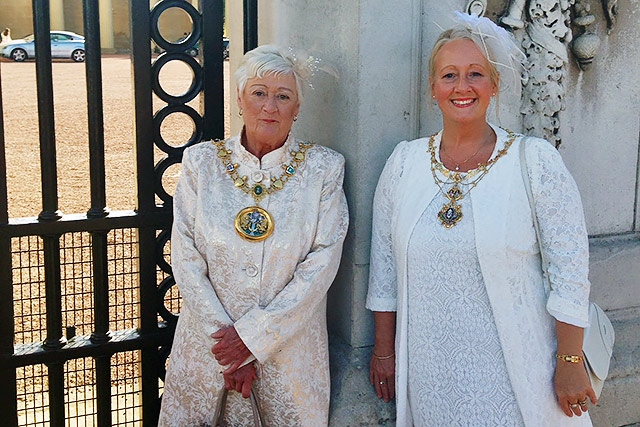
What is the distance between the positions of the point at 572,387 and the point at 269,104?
1371 mm

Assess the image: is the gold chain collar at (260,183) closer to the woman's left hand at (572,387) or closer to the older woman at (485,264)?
the older woman at (485,264)

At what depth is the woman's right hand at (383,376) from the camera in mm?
3162

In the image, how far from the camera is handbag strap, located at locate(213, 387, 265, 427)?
112 inches

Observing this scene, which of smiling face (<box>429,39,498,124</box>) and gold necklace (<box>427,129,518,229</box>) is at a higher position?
smiling face (<box>429,39,498,124</box>)

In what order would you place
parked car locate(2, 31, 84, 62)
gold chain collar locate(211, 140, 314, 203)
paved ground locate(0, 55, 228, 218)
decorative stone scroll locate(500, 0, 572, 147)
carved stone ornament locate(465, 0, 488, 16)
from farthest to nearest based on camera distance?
parked car locate(2, 31, 84, 62) < paved ground locate(0, 55, 228, 218) < decorative stone scroll locate(500, 0, 572, 147) < carved stone ornament locate(465, 0, 488, 16) < gold chain collar locate(211, 140, 314, 203)

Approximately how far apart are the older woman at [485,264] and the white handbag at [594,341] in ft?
0.07

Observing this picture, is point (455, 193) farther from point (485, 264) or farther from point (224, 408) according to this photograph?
point (224, 408)

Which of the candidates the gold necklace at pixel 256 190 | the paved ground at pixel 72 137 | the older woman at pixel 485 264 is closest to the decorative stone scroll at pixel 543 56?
the older woman at pixel 485 264

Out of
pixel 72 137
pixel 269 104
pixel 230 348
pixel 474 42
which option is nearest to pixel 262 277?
pixel 230 348

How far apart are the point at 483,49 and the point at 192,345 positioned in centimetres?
144

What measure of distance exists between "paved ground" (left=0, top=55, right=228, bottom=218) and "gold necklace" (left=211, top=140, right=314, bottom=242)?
251 cm

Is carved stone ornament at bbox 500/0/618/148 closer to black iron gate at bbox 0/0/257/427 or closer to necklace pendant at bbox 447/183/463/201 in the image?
necklace pendant at bbox 447/183/463/201

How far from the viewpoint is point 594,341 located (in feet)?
9.55

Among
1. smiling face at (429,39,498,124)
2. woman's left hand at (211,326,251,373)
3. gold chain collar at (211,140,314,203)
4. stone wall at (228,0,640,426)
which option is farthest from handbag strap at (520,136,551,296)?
woman's left hand at (211,326,251,373)
